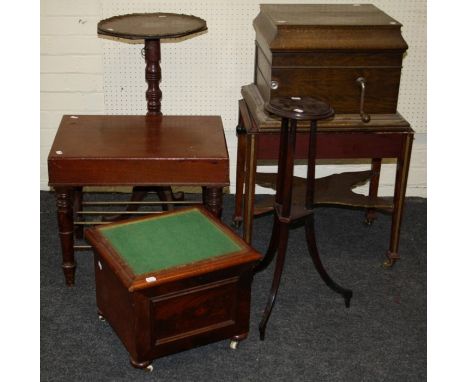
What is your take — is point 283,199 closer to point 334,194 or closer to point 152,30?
point 334,194

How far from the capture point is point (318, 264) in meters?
3.32

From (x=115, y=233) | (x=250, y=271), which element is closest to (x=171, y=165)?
(x=115, y=233)

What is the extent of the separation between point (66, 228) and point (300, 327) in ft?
3.91

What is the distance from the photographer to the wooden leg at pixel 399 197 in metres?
3.55

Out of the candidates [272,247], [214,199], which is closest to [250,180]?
[214,199]

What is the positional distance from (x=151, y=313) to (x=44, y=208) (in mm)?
1783

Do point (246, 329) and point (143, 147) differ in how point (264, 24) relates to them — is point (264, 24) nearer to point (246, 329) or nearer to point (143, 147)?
point (143, 147)

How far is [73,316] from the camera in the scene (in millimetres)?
3334

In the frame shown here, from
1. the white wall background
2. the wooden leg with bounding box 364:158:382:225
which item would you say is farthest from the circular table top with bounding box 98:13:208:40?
the wooden leg with bounding box 364:158:382:225

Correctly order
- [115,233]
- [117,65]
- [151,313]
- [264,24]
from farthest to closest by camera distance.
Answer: [117,65] < [264,24] < [115,233] < [151,313]

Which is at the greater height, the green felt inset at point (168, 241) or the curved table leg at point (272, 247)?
the green felt inset at point (168, 241)

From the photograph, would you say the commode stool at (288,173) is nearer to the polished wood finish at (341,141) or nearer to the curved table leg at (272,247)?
the curved table leg at (272,247)

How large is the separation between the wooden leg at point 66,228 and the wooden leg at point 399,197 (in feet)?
5.29

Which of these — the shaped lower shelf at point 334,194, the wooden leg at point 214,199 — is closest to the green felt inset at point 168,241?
the wooden leg at point 214,199
